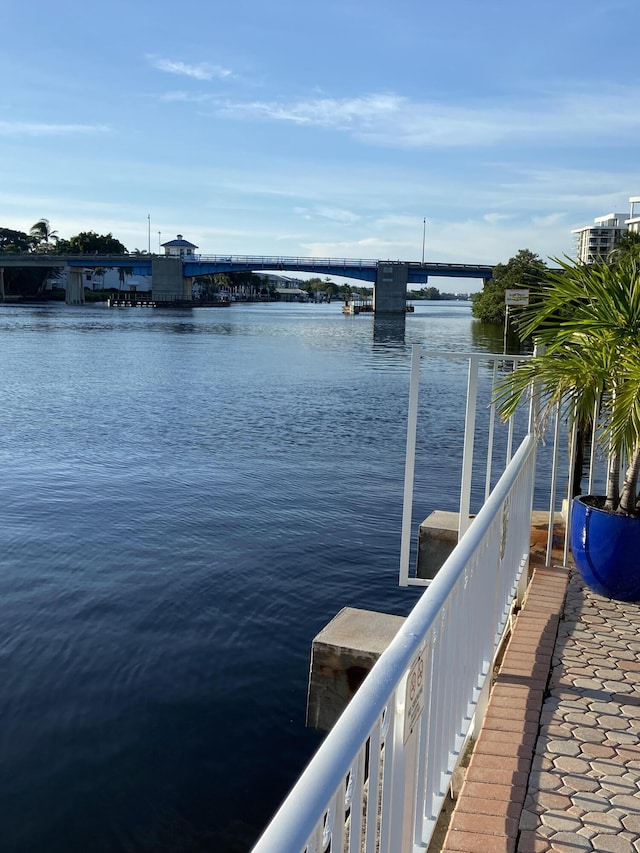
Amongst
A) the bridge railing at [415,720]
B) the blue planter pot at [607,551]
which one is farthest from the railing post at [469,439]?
the bridge railing at [415,720]

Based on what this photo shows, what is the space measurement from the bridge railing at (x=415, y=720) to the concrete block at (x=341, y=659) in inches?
47.8

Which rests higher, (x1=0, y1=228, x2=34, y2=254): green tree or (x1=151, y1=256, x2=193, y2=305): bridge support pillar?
(x1=0, y1=228, x2=34, y2=254): green tree

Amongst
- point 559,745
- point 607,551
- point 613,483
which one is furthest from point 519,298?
point 559,745

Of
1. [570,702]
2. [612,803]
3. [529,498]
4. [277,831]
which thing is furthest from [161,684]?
[277,831]

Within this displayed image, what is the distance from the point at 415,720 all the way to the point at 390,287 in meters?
107

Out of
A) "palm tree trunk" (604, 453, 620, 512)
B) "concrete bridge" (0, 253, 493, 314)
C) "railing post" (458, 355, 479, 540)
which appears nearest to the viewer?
"palm tree trunk" (604, 453, 620, 512)

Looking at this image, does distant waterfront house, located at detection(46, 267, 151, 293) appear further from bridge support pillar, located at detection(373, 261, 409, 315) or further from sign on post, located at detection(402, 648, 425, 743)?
sign on post, located at detection(402, 648, 425, 743)

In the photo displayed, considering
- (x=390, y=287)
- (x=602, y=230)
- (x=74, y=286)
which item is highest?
(x=602, y=230)

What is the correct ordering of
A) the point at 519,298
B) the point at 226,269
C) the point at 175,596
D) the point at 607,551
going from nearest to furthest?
the point at 607,551 < the point at 175,596 < the point at 519,298 < the point at 226,269

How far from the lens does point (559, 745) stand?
3730 mm

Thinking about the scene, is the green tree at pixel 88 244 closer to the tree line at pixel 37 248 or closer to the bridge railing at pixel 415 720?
the tree line at pixel 37 248

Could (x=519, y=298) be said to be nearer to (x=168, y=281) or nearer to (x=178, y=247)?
(x=168, y=281)

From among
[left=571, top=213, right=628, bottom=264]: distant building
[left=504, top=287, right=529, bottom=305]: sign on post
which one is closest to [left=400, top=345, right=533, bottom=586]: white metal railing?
[left=504, top=287, right=529, bottom=305]: sign on post

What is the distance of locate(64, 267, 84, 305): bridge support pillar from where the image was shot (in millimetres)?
112062
